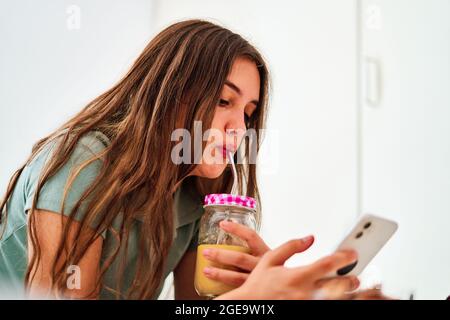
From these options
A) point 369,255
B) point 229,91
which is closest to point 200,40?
point 229,91

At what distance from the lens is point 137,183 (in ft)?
2.62

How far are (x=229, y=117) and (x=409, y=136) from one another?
27.7 inches

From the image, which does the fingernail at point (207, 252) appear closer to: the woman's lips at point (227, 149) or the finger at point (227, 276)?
the finger at point (227, 276)

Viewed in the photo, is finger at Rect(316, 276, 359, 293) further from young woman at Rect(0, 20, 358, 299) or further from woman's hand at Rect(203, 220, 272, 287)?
woman's hand at Rect(203, 220, 272, 287)

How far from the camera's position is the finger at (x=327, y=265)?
20.6 inches

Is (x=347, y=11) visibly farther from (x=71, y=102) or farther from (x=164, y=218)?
(x=164, y=218)

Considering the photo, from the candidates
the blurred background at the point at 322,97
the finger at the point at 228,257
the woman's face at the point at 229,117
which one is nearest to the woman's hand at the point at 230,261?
the finger at the point at 228,257

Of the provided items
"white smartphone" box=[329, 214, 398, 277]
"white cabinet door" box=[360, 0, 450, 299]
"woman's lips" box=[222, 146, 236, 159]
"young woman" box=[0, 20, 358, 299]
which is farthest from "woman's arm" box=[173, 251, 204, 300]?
"white cabinet door" box=[360, 0, 450, 299]

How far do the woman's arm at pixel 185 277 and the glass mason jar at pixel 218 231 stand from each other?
0.90ft

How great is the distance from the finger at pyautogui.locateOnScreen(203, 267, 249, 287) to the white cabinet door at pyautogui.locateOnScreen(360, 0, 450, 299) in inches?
30.4

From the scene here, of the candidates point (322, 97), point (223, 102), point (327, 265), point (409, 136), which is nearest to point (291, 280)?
point (327, 265)

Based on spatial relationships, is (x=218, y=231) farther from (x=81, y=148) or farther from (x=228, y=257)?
(x=81, y=148)

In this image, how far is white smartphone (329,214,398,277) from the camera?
57cm

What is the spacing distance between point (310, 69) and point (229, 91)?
0.75m
